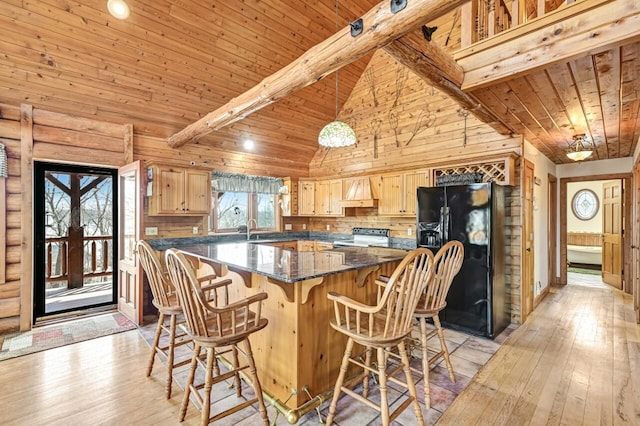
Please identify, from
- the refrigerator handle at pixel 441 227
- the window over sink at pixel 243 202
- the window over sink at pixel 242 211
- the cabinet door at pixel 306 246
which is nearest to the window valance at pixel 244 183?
the window over sink at pixel 243 202

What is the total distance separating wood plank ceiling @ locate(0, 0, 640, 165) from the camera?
2.66 metres

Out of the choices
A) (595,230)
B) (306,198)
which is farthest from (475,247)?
(595,230)

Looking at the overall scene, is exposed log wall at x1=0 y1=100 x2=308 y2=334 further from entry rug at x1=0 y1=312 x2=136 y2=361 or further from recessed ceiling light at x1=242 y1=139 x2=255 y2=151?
recessed ceiling light at x1=242 y1=139 x2=255 y2=151

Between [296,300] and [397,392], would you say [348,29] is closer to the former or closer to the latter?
[296,300]

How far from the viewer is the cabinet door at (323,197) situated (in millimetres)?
5852

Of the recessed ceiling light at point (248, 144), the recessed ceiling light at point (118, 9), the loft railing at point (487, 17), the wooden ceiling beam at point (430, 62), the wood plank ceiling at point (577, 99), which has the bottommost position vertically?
the wood plank ceiling at point (577, 99)

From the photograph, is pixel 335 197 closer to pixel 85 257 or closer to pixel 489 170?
pixel 489 170

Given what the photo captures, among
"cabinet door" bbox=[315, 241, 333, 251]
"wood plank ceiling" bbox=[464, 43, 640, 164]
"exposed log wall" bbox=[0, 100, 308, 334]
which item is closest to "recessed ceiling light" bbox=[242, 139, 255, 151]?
"exposed log wall" bbox=[0, 100, 308, 334]

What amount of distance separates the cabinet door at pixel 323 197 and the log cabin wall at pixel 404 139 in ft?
1.26

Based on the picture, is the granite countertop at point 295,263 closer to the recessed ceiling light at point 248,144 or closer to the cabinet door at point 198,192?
the cabinet door at point 198,192

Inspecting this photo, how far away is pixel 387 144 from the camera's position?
5.34 meters

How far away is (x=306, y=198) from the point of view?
20.3ft

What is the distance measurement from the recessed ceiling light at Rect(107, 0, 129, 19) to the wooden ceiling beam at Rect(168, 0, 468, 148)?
1.33 metres

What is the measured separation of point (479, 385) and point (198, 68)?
476cm
